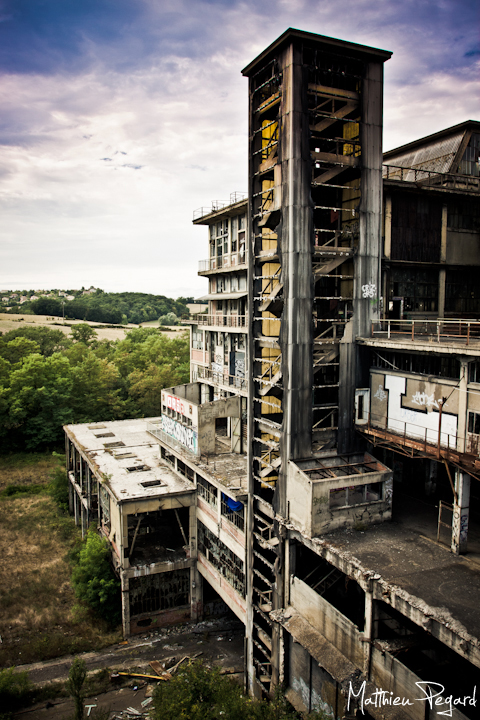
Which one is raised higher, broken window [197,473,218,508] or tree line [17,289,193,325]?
tree line [17,289,193,325]

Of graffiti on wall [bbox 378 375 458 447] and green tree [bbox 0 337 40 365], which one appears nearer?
graffiti on wall [bbox 378 375 458 447]

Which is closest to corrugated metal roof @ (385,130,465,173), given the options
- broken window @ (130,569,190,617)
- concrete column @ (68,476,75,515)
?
broken window @ (130,569,190,617)

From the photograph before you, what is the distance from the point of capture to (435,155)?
3328cm

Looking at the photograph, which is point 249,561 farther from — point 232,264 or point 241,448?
point 232,264

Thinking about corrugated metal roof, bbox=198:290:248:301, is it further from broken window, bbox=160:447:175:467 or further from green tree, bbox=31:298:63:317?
green tree, bbox=31:298:63:317

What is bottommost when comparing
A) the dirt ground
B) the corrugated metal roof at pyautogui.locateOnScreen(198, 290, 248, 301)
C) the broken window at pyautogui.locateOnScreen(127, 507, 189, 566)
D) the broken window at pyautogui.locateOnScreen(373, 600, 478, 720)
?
the dirt ground

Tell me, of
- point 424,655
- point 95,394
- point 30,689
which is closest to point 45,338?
point 95,394

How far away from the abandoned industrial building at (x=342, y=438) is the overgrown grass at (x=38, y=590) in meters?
3.66

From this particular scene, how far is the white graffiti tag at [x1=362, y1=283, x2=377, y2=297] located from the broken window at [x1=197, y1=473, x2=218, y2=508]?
15.3 meters

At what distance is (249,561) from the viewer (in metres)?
26.2

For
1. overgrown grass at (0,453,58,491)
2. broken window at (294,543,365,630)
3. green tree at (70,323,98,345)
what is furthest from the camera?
green tree at (70,323,98,345)

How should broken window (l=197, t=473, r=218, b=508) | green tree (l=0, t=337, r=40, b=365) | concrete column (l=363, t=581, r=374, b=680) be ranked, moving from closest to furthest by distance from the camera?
concrete column (l=363, t=581, r=374, b=680), broken window (l=197, t=473, r=218, b=508), green tree (l=0, t=337, r=40, b=365)

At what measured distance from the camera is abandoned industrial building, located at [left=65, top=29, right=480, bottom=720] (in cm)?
1825

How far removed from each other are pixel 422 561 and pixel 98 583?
2266cm
